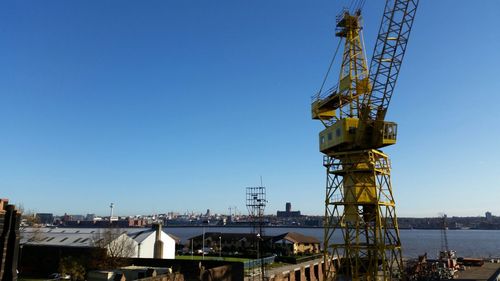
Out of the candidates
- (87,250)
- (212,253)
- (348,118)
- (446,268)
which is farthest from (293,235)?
(348,118)

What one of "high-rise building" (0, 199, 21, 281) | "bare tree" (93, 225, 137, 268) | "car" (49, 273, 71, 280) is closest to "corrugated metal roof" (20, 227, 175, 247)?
"bare tree" (93, 225, 137, 268)

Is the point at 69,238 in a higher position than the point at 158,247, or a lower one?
higher

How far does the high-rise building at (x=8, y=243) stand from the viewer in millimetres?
24641

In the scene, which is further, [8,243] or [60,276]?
[60,276]

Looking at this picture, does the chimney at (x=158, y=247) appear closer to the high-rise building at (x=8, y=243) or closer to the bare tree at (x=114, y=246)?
the bare tree at (x=114, y=246)

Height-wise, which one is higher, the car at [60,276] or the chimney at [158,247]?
the chimney at [158,247]

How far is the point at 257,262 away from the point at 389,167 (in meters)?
30.9

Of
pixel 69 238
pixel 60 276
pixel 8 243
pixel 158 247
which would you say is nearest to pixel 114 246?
pixel 60 276

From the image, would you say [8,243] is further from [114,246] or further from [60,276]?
[114,246]

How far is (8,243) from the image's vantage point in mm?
25047

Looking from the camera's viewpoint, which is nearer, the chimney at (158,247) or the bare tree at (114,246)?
the bare tree at (114,246)

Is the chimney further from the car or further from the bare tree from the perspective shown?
the car

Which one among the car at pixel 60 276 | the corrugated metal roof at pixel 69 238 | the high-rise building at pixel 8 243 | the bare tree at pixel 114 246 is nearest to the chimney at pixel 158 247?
the corrugated metal roof at pixel 69 238

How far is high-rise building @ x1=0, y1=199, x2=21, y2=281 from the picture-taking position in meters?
24.6
